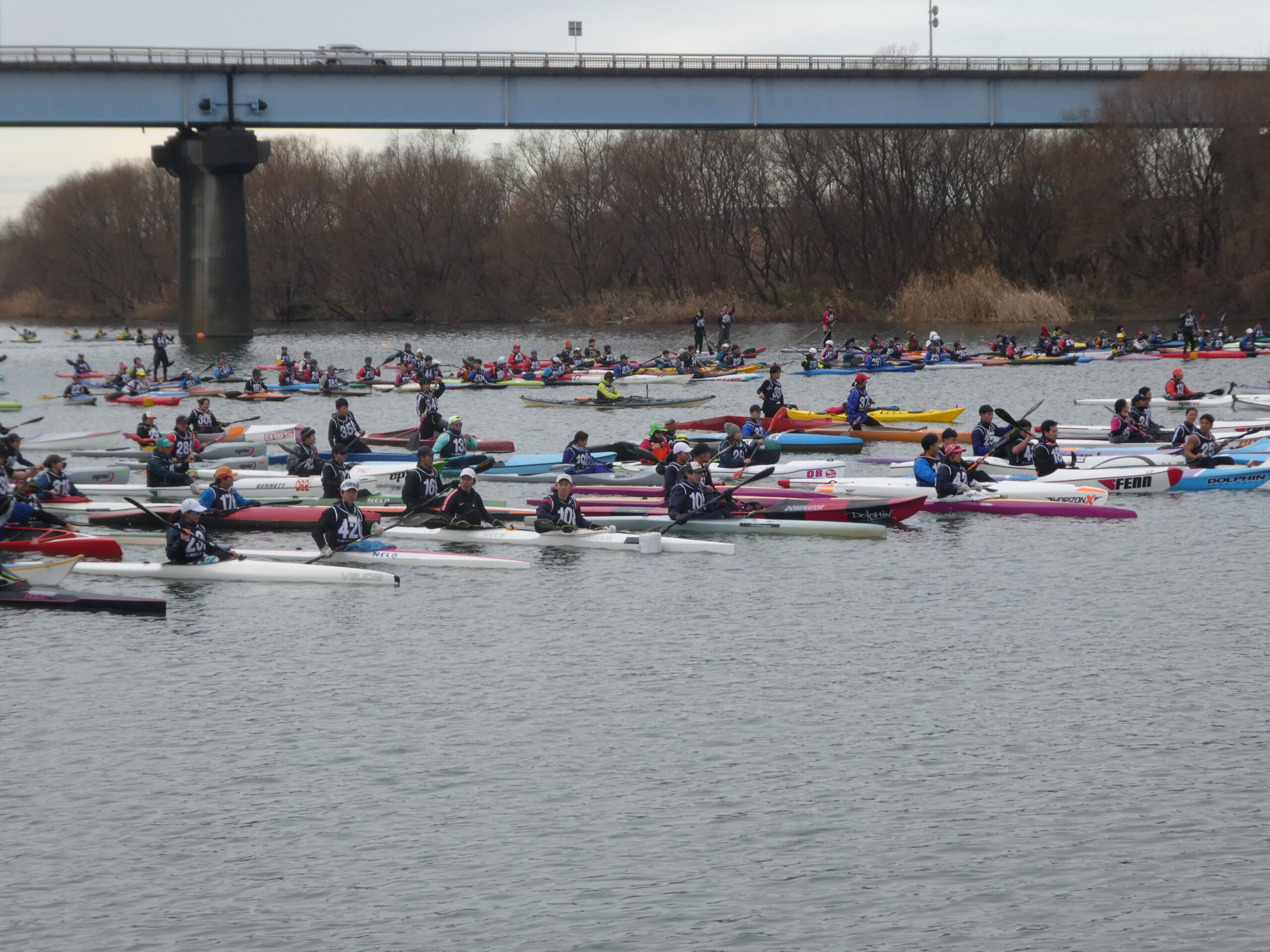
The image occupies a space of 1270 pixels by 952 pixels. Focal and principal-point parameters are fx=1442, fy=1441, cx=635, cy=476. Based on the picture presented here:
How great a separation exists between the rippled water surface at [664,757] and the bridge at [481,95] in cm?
4459

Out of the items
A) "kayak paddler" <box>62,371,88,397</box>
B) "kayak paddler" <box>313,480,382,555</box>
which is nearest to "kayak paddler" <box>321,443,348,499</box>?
"kayak paddler" <box>313,480,382,555</box>

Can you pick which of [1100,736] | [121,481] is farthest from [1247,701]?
[121,481]

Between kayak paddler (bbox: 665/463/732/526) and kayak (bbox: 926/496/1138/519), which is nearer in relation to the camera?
kayak paddler (bbox: 665/463/732/526)

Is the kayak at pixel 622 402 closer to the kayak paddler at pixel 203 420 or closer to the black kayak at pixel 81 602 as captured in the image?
the kayak paddler at pixel 203 420

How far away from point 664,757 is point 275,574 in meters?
9.31

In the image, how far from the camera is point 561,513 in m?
23.6

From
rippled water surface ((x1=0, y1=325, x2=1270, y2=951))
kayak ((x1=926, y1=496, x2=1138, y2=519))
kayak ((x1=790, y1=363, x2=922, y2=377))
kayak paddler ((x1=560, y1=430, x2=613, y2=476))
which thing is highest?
kayak ((x1=790, y1=363, x2=922, y2=377))

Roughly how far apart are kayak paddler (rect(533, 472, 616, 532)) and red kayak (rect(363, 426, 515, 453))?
9827 millimetres

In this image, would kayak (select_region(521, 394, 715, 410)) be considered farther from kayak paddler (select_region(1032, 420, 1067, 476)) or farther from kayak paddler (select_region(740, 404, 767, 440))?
kayak paddler (select_region(1032, 420, 1067, 476))

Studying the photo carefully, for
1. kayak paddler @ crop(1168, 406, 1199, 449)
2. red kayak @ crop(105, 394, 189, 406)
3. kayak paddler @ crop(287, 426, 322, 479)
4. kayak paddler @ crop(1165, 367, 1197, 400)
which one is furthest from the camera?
red kayak @ crop(105, 394, 189, 406)

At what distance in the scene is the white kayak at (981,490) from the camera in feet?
87.2

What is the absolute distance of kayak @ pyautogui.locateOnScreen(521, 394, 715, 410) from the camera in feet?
141

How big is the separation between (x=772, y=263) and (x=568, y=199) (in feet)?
48.6

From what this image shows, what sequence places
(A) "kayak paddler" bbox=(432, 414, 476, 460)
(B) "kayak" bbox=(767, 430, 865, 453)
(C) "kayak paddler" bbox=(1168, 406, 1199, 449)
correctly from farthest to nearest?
1. (B) "kayak" bbox=(767, 430, 865, 453)
2. (A) "kayak paddler" bbox=(432, 414, 476, 460)
3. (C) "kayak paddler" bbox=(1168, 406, 1199, 449)
